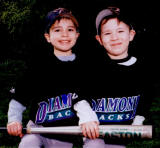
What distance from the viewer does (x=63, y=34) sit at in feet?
9.47

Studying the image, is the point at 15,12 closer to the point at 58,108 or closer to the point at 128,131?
the point at 58,108

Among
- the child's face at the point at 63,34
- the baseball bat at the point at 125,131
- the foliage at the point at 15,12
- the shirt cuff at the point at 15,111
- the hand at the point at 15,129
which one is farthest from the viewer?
the foliage at the point at 15,12

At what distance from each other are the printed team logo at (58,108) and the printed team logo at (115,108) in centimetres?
22

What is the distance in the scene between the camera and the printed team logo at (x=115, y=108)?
2.71 meters

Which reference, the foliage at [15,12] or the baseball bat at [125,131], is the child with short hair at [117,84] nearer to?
the baseball bat at [125,131]

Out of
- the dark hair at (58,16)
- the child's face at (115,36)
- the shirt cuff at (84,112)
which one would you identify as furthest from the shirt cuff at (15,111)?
the child's face at (115,36)

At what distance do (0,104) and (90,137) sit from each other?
302cm

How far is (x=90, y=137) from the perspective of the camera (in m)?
2.47

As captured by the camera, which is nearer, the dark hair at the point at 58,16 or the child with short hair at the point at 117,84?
the child with short hair at the point at 117,84

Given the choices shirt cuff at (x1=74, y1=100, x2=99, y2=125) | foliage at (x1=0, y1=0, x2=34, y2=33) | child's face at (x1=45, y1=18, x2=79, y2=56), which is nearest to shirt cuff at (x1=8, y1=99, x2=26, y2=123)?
shirt cuff at (x1=74, y1=100, x2=99, y2=125)

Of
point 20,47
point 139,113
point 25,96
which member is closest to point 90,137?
point 139,113

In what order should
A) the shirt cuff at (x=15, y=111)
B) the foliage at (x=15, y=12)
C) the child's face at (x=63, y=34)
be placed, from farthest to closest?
the foliage at (x=15, y=12)
the child's face at (x=63, y=34)
the shirt cuff at (x=15, y=111)

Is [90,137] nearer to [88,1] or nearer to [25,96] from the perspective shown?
[25,96]

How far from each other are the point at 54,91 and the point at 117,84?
1.81 feet
